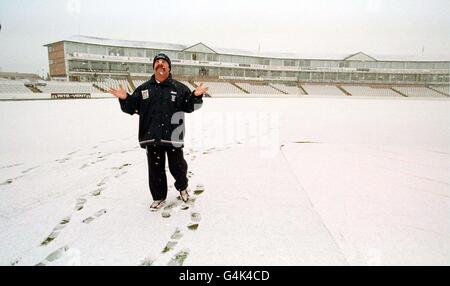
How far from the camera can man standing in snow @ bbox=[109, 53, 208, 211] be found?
9.04 ft

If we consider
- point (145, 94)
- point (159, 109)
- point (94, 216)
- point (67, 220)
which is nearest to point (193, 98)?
point (159, 109)

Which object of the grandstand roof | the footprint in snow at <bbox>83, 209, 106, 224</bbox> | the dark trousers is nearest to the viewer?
the footprint in snow at <bbox>83, 209, 106, 224</bbox>

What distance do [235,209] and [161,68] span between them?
1.76m

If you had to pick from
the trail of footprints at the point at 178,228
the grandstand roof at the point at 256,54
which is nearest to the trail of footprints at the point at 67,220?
the trail of footprints at the point at 178,228

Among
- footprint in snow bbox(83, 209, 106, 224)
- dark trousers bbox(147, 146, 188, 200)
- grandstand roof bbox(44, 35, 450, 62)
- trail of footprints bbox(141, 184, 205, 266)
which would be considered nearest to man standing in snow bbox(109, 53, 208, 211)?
dark trousers bbox(147, 146, 188, 200)

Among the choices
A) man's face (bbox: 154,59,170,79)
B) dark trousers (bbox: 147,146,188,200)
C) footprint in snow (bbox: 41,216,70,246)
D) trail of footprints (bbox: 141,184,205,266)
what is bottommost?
trail of footprints (bbox: 141,184,205,266)

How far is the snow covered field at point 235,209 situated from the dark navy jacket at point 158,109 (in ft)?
2.72

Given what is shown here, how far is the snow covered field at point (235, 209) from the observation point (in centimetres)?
212

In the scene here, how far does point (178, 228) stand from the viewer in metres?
2.51

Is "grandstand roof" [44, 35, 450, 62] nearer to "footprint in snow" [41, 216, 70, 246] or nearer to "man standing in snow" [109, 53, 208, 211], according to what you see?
"man standing in snow" [109, 53, 208, 211]

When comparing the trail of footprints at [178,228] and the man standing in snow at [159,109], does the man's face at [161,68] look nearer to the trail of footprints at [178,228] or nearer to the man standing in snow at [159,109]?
the man standing in snow at [159,109]
